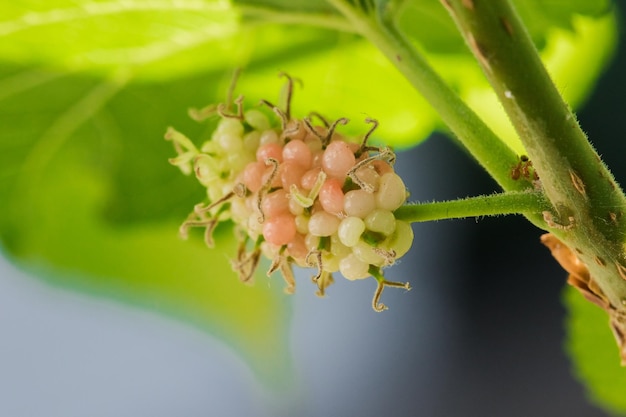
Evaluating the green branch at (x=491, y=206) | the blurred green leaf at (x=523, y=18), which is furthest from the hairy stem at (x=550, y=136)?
the blurred green leaf at (x=523, y=18)

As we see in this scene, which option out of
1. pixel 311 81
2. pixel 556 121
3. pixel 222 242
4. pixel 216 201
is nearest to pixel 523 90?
pixel 556 121

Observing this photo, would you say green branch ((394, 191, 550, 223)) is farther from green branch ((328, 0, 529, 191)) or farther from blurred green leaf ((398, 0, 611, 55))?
blurred green leaf ((398, 0, 611, 55))

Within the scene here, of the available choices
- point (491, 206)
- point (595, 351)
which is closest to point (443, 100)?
point (491, 206)

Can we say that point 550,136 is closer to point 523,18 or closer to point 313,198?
point 313,198

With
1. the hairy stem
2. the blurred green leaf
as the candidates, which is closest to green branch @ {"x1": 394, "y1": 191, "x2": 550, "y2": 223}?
the hairy stem

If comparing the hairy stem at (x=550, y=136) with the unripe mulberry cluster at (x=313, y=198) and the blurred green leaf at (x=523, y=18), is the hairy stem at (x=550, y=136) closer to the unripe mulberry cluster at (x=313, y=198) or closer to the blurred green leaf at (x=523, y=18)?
the unripe mulberry cluster at (x=313, y=198)
